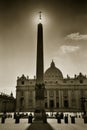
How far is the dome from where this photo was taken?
237ft

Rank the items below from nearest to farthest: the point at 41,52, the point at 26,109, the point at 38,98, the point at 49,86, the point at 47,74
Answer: the point at 38,98
the point at 41,52
the point at 26,109
the point at 49,86
the point at 47,74

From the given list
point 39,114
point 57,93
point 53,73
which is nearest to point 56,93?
point 57,93

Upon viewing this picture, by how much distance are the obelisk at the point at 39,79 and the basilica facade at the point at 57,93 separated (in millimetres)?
45043

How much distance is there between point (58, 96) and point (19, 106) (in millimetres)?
15128

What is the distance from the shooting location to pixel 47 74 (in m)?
74.1

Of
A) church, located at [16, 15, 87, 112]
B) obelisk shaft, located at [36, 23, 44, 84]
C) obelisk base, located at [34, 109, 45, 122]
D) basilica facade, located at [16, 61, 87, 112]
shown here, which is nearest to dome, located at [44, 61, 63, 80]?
church, located at [16, 15, 87, 112]

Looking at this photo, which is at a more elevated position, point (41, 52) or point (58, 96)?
point (41, 52)

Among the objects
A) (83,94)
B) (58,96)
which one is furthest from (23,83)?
(83,94)

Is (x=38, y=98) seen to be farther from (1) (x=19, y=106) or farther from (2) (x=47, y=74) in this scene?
(2) (x=47, y=74)

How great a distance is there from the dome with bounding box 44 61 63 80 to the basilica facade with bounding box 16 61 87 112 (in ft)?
4.87

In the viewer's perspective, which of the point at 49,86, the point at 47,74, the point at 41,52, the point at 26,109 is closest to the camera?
the point at 41,52

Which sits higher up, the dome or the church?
the dome

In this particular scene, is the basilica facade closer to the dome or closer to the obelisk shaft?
the dome

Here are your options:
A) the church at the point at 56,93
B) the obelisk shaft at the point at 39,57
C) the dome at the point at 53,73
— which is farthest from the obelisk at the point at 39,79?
the dome at the point at 53,73
